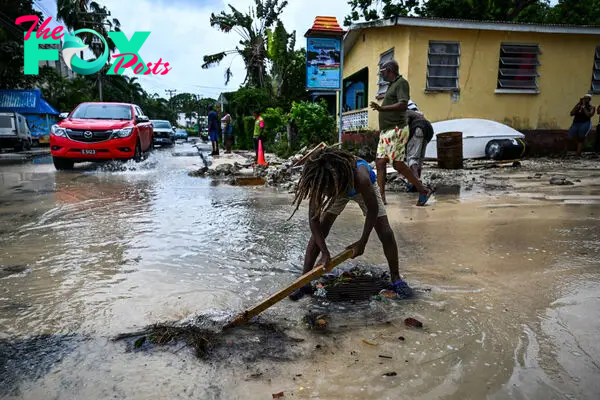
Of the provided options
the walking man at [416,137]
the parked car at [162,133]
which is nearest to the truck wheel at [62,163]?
the walking man at [416,137]

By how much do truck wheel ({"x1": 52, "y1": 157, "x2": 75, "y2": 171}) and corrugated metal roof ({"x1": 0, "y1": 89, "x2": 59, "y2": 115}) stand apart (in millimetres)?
20834

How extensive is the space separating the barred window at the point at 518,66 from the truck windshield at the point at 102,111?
10.2 meters

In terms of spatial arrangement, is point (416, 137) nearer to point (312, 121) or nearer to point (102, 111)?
point (312, 121)

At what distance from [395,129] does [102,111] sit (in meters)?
8.08

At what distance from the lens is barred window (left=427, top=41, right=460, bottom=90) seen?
37.6 ft

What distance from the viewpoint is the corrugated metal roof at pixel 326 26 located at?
9406 millimetres

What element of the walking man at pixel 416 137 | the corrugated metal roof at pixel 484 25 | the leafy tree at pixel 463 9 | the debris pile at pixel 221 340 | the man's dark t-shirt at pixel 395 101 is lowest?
the debris pile at pixel 221 340

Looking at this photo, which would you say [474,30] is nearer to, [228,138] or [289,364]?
[228,138]

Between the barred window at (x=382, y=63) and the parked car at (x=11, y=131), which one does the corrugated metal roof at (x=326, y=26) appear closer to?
the barred window at (x=382, y=63)

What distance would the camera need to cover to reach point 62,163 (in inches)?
392

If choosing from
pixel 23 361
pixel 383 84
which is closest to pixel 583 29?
pixel 383 84

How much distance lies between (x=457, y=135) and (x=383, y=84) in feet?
13.8

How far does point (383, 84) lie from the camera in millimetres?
12570

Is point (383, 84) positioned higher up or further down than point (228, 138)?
higher up
